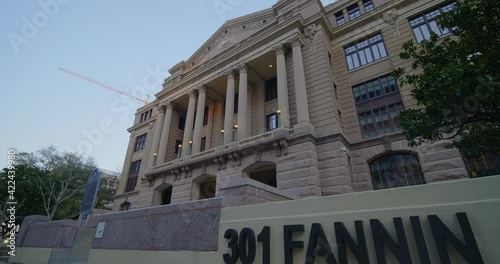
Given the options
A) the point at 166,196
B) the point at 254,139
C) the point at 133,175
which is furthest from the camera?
the point at 133,175

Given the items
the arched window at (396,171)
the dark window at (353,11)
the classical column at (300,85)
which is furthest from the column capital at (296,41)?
the arched window at (396,171)

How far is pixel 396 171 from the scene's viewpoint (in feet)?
50.6

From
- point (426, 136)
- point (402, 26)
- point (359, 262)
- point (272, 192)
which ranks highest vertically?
point (402, 26)

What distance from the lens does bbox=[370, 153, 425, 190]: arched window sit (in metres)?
14.8

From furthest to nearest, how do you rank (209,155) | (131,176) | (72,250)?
1. (131,176)
2. (209,155)
3. (72,250)

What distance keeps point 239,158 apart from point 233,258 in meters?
12.8

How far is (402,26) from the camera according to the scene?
60.7 ft

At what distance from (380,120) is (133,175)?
100 ft

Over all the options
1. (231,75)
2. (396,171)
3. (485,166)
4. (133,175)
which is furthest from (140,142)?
(485,166)

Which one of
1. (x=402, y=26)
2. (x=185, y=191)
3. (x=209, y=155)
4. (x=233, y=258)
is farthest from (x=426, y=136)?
(x=185, y=191)

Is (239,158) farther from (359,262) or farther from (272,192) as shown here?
(359,262)

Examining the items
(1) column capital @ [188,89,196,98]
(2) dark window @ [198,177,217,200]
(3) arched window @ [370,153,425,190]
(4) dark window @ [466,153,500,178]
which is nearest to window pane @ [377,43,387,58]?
(3) arched window @ [370,153,425,190]

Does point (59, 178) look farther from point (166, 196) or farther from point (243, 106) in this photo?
point (243, 106)

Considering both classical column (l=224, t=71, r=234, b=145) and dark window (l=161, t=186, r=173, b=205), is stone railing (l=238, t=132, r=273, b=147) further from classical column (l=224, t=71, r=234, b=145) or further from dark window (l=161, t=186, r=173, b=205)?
dark window (l=161, t=186, r=173, b=205)
